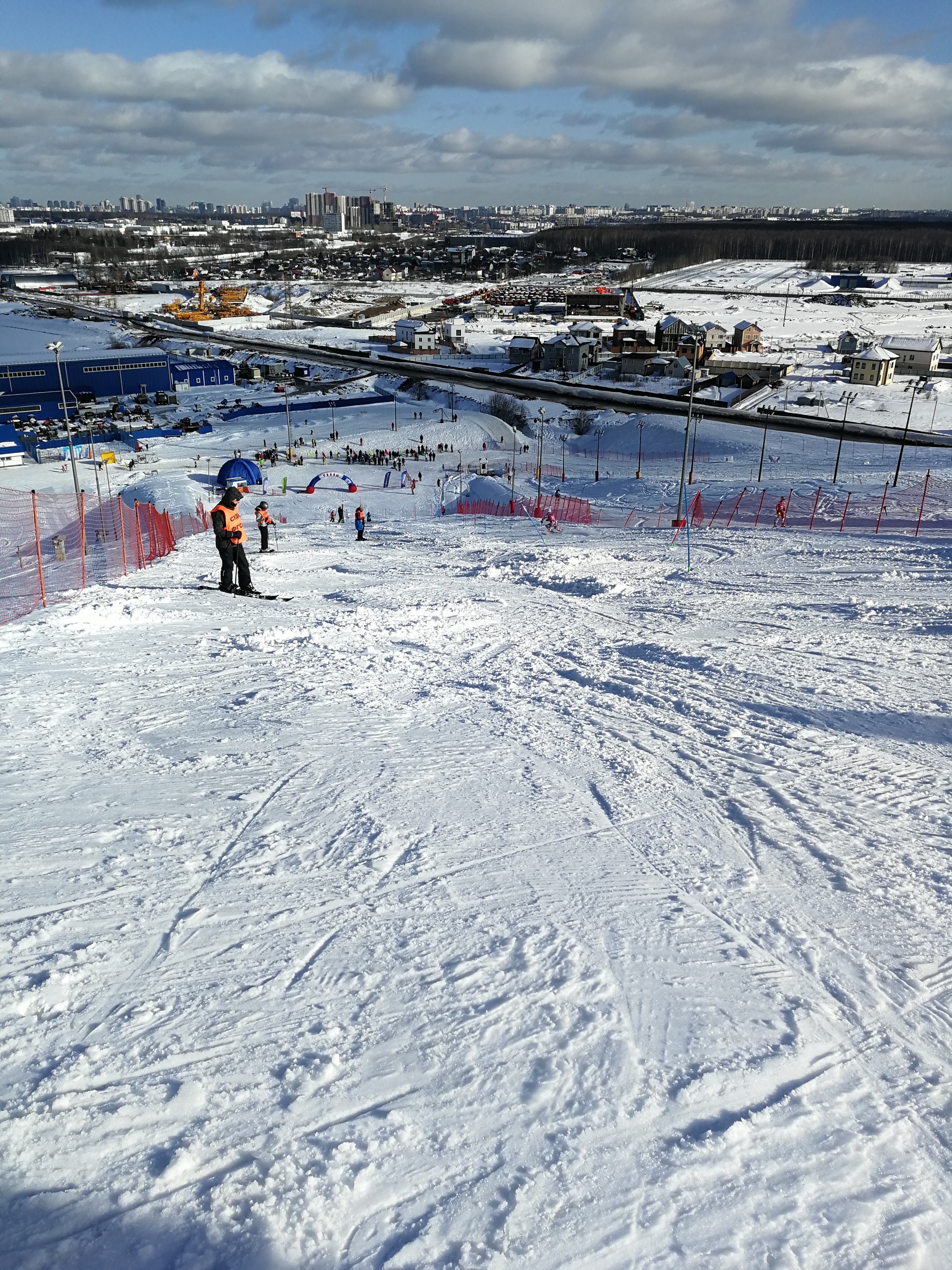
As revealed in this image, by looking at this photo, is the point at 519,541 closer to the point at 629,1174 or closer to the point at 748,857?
the point at 748,857

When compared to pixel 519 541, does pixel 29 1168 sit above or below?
above

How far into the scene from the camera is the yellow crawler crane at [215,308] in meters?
72.7

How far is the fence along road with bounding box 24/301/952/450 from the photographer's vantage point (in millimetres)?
32406

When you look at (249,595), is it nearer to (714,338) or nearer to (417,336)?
(714,338)

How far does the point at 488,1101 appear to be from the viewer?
2.76m

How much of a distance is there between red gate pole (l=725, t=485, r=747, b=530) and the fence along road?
35.9 feet

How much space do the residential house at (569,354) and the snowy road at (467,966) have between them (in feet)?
154

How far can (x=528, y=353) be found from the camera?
5169 centimetres

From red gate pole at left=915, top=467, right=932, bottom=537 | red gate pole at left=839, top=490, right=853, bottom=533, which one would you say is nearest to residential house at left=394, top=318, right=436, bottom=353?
red gate pole at left=839, top=490, right=853, bottom=533

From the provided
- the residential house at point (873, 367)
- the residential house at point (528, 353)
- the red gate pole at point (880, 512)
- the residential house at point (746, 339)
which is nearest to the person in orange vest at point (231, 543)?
the red gate pole at point (880, 512)

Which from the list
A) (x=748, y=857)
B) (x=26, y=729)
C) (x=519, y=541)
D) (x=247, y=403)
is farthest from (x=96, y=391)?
(x=748, y=857)

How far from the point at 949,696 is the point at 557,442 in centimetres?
2862

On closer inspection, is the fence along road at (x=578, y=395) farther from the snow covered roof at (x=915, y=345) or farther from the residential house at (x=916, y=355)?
the snow covered roof at (x=915, y=345)

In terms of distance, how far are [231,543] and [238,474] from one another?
11217mm
